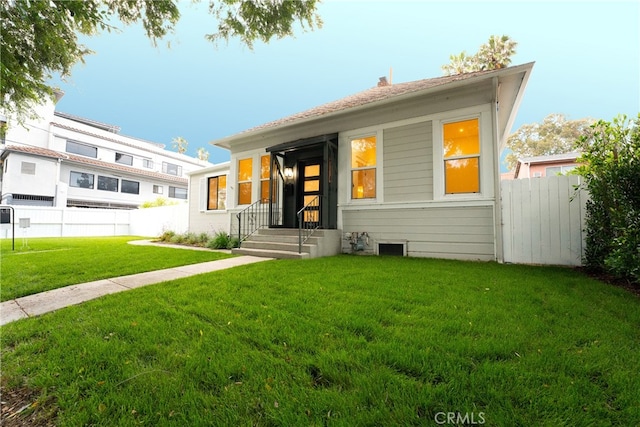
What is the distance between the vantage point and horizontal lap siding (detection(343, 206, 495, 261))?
5.38 meters

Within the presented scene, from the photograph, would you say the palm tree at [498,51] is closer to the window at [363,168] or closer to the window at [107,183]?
the window at [363,168]

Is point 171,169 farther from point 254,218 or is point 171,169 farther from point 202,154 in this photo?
point 254,218

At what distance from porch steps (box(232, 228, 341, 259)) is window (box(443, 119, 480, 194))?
2.93m

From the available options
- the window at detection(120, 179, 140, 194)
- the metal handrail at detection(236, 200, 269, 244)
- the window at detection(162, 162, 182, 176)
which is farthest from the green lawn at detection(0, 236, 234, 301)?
the window at detection(162, 162, 182, 176)

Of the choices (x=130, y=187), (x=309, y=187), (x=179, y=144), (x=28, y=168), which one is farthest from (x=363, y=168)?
(x=179, y=144)

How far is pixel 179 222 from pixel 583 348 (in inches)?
544

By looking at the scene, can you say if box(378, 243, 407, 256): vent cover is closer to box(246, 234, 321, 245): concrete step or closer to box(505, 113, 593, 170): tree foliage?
box(246, 234, 321, 245): concrete step

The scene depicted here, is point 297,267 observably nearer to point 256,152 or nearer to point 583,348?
point 583,348

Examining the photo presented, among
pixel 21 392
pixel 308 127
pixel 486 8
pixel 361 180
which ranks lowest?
pixel 21 392

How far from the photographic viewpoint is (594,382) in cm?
145

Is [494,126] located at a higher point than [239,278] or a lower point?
higher

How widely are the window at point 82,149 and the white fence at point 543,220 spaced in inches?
1122

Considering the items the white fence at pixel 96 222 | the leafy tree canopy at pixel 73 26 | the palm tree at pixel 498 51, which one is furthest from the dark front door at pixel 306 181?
the palm tree at pixel 498 51

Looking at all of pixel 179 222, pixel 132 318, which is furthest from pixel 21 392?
pixel 179 222
